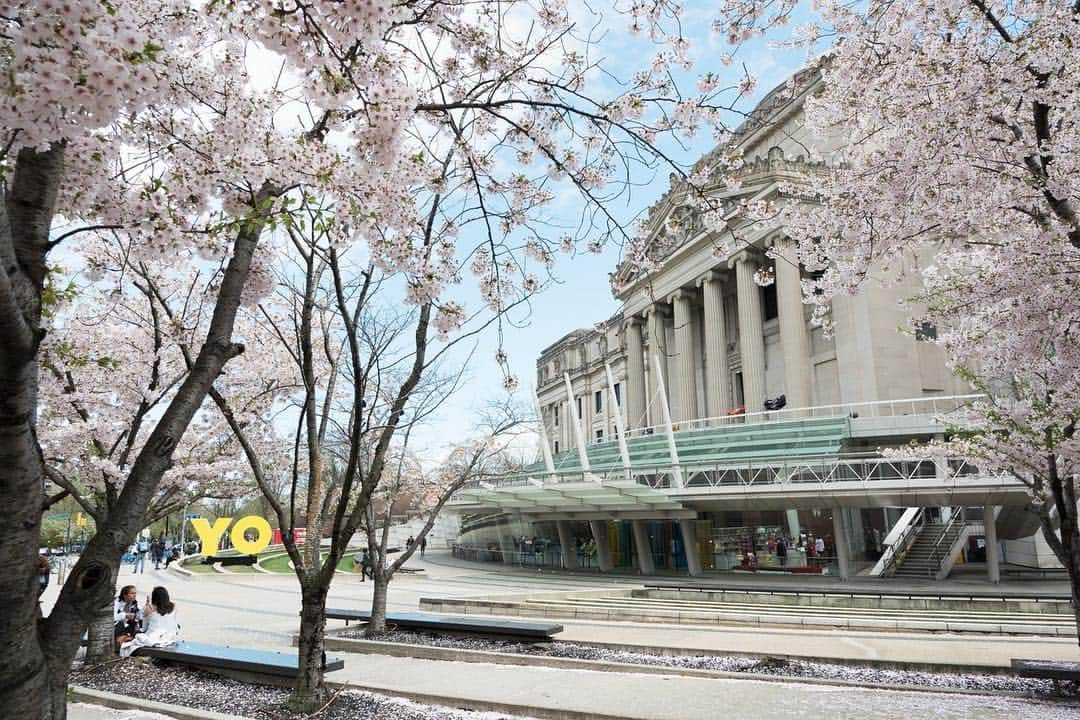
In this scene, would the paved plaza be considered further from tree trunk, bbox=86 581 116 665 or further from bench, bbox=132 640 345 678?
tree trunk, bbox=86 581 116 665

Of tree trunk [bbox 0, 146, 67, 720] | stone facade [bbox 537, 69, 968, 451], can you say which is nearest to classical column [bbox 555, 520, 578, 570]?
stone facade [bbox 537, 69, 968, 451]

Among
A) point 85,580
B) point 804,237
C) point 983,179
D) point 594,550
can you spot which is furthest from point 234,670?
point 594,550

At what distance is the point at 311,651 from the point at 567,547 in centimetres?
3123

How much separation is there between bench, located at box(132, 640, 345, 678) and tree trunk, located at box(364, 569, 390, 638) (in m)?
3.16

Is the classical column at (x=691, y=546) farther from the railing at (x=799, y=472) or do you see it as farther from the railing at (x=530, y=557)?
the railing at (x=530, y=557)

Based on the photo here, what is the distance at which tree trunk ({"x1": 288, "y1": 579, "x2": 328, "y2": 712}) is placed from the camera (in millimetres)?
7547

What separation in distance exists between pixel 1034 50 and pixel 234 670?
38.1 feet

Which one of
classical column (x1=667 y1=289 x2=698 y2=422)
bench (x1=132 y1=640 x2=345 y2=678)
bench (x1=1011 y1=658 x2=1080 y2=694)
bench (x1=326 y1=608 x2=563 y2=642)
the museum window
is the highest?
the museum window

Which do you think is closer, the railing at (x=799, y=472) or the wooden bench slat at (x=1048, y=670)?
the wooden bench slat at (x=1048, y=670)

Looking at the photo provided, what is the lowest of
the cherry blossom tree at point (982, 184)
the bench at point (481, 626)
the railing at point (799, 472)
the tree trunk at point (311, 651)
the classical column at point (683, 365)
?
the bench at point (481, 626)

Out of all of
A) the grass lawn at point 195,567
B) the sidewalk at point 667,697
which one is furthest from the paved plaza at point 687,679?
the grass lawn at point 195,567

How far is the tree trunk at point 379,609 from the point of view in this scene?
43.1ft

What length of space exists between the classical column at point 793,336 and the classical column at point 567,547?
14.2 m

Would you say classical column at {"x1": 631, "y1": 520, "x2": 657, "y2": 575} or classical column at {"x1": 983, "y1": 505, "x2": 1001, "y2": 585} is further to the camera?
classical column at {"x1": 631, "y1": 520, "x2": 657, "y2": 575}
